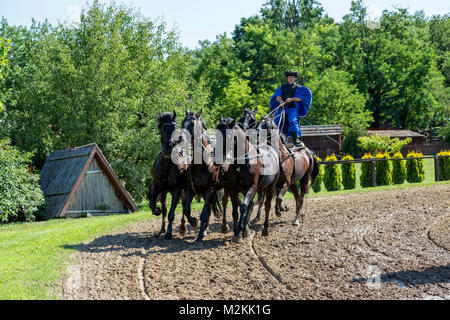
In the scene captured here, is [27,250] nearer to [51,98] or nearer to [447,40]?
[51,98]

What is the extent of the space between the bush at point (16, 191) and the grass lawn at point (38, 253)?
739 mm

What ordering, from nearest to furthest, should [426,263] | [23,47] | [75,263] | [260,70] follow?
[426,263], [75,263], [23,47], [260,70]

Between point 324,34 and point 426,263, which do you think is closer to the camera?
point 426,263

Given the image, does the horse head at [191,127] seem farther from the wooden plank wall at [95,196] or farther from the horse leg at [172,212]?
the wooden plank wall at [95,196]

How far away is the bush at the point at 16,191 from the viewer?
47.1ft

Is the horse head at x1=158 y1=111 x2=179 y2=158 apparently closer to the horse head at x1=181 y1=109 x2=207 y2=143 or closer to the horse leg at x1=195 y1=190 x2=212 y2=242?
the horse head at x1=181 y1=109 x2=207 y2=143

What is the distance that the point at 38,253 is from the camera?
884cm

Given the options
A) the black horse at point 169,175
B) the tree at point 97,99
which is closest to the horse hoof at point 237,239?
the black horse at point 169,175

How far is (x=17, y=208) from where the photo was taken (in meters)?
14.6

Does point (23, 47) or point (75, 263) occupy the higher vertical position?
point (23, 47)

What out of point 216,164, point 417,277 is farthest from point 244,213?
point 417,277

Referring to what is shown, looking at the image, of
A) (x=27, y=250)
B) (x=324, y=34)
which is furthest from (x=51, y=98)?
(x=324, y=34)
